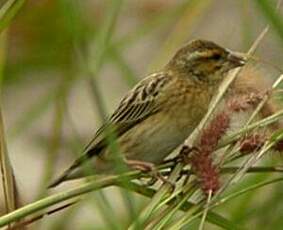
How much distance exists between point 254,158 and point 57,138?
1102 millimetres

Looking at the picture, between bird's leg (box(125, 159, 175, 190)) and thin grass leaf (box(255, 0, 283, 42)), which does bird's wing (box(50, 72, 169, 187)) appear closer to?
bird's leg (box(125, 159, 175, 190))

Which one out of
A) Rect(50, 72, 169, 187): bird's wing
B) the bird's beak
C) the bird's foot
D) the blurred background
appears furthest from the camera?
Rect(50, 72, 169, 187): bird's wing

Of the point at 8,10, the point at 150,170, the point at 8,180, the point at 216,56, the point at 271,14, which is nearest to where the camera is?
the point at 271,14

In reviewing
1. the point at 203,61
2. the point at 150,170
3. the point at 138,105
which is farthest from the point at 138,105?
the point at 150,170

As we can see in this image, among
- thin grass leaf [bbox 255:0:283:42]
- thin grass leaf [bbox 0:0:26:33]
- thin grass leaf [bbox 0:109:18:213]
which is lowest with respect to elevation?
thin grass leaf [bbox 0:109:18:213]

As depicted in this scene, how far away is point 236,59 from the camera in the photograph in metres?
3.22

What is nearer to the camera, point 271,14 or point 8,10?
point 271,14

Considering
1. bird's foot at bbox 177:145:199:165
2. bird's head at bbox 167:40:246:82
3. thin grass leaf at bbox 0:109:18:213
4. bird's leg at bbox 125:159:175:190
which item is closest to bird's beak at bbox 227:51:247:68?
bird's head at bbox 167:40:246:82

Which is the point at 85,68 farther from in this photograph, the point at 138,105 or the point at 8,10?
the point at 138,105

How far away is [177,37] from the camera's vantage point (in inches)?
161

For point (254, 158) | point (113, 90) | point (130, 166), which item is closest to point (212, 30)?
point (113, 90)

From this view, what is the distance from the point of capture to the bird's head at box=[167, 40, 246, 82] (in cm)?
343

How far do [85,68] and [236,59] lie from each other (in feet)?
3.83

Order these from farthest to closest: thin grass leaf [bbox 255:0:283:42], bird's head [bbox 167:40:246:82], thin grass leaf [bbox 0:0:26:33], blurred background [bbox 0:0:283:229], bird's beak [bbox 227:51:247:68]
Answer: bird's head [bbox 167:40:246:82] → bird's beak [bbox 227:51:247:68] → thin grass leaf [bbox 0:0:26:33] → blurred background [bbox 0:0:283:229] → thin grass leaf [bbox 255:0:283:42]
